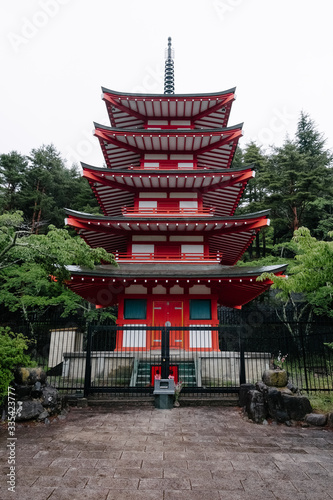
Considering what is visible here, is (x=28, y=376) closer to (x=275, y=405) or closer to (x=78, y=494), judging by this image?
(x=78, y=494)

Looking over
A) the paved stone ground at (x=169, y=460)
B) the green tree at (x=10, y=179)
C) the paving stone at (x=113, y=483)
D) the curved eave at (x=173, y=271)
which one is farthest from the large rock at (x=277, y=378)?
the green tree at (x=10, y=179)

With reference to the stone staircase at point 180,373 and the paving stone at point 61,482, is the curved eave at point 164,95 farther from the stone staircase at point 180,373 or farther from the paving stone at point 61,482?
the paving stone at point 61,482

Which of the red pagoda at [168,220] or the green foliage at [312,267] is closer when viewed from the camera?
the green foliage at [312,267]

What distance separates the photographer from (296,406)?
745 cm

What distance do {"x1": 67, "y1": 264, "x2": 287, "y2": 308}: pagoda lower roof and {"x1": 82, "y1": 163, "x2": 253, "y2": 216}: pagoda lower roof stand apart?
4546mm

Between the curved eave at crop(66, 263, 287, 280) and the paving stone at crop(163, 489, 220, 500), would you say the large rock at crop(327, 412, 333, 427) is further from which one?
the curved eave at crop(66, 263, 287, 280)

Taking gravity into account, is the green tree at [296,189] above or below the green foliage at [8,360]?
above

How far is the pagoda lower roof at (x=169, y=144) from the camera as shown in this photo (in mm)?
16141

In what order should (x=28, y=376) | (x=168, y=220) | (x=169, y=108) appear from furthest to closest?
(x=169, y=108), (x=168, y=220), (x=28, y=376)

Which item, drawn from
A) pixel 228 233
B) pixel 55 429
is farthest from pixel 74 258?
pixel 228 233

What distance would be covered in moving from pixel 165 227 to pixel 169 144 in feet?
17.4

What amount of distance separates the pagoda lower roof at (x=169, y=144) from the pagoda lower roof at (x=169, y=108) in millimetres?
2116

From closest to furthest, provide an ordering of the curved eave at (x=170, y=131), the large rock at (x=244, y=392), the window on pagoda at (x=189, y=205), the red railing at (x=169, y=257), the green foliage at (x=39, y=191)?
the large rock at (x=244, y=392)
the red railing at (x=169, y=257)
the curved eave at (x=170, y=131)
the window on pagoda at (x=189, y=205)
the green foliage at (x=39, y=191)

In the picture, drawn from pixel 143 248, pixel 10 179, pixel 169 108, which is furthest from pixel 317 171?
pixel 10 179
